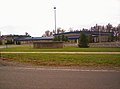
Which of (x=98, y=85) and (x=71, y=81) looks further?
(x=71, y=81)

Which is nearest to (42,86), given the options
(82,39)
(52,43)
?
(52,43)

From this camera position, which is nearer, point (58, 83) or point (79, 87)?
point (79, 87)

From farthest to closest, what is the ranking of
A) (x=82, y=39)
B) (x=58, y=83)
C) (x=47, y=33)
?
(x=47, y=33), (x=82, y=39), (x=58, y=83)

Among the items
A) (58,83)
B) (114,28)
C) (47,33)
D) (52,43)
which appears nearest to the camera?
(58,83)

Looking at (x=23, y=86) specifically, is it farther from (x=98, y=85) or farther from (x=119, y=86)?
(x=119, y=86)

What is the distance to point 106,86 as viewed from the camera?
834 centimetres

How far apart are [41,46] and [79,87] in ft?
116

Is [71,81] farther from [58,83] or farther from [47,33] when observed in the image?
[47,33]

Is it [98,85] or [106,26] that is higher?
[106,26]

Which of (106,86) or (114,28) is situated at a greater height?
(114,28)

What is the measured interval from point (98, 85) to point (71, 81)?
1.23m

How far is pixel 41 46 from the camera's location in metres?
43.4

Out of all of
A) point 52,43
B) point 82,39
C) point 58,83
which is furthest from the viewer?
point 82,39

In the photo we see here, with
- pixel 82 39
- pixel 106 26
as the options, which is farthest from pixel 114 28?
pixel 82 39
